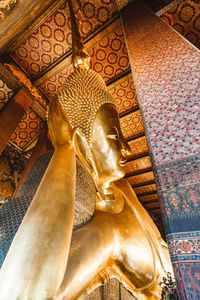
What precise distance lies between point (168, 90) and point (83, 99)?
45 cm

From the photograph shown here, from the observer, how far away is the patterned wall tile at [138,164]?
11.9 feet

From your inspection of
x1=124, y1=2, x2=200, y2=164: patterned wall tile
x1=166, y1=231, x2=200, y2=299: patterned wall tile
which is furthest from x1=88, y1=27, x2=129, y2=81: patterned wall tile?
x1=166, y1=231, x2=200, y2=299: patterned wall tile

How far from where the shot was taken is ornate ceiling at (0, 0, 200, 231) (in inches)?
69.5

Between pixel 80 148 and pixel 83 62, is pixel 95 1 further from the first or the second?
pixel 80 148

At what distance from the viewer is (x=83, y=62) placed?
3.94ft

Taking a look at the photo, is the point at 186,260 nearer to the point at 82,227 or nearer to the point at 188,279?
the point at 188,279

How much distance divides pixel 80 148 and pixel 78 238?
1.34ft

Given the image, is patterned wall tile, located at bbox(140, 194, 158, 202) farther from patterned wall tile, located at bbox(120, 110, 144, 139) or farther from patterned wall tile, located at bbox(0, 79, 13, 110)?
patterned wall tile, located at bbox(0, 79, 13, 110)

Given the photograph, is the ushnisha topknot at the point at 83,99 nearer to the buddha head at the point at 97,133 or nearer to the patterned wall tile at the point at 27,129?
the buddha head at the point at 97,133

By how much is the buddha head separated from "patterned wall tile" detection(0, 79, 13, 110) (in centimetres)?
159

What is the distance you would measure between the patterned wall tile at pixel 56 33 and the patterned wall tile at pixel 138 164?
8.31 feet

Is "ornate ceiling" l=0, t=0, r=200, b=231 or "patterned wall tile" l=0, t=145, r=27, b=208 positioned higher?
"ornate ceiling" l=0, t=0, r=200, b=231

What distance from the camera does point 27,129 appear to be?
110 inches

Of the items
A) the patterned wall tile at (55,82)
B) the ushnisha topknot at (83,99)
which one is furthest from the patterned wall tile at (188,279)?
the patterned wall tile at (55,82)
